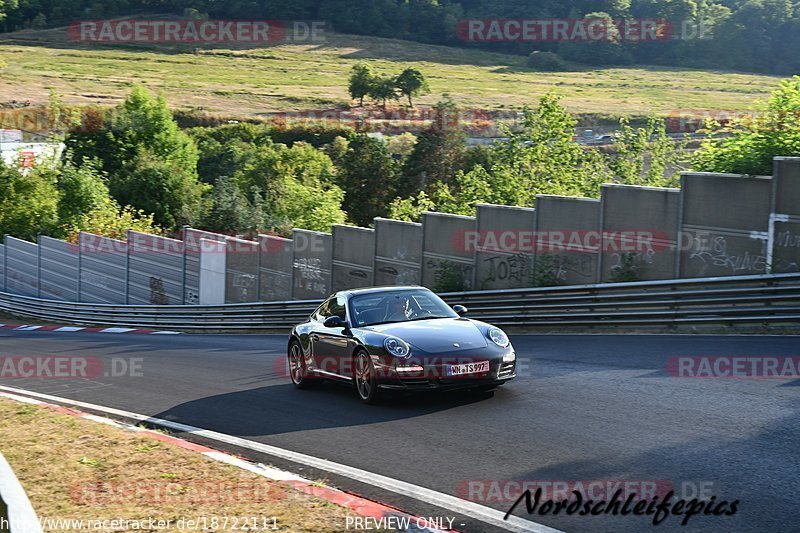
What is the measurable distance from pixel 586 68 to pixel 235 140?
1576 inches

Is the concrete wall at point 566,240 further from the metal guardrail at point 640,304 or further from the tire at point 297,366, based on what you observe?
the tire at point 297,366

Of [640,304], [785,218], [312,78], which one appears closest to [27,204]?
[640,304]

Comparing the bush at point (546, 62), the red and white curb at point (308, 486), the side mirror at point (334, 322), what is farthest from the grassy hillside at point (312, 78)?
the red and white curb at point (308, 486)

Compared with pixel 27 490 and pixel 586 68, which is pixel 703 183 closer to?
pixel 27 490

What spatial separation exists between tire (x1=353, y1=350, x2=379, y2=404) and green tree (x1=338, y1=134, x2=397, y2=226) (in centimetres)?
5442

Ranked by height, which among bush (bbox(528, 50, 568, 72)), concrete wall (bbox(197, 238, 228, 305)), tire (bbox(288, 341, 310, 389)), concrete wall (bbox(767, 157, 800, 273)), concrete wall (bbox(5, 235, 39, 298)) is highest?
bush (bbox(528, 50, 568, 72))

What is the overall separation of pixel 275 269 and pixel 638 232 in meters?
14.6

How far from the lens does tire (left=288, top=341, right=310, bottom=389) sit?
527 inches

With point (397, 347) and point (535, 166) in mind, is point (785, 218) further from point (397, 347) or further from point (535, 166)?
point (535, 166)

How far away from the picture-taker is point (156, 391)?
1457cm

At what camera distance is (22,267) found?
46.6 meters

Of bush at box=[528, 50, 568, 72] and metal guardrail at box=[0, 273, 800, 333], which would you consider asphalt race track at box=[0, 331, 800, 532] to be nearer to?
metal guardrail at box=[0, 273, 800, 333]

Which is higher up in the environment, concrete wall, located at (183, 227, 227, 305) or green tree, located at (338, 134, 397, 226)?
green tree, located at (338, 134, 397, 226)

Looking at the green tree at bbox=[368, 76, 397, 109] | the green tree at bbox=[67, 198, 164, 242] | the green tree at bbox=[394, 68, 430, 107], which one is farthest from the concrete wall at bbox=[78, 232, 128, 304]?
the green tree at bbox=[368, 76, 397, 109]
